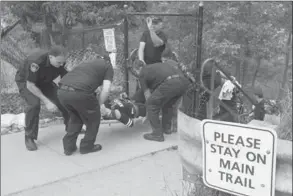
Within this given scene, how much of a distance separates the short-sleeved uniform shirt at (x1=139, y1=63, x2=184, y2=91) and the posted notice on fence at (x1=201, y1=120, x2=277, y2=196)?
279 cm

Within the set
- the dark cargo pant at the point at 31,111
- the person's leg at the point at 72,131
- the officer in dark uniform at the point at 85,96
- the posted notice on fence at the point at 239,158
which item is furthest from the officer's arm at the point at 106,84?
the posted notice on fence at the point at 239,158

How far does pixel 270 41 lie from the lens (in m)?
5.46

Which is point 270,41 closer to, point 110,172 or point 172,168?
point 172,168

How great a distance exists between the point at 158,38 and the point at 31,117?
220 centimetres

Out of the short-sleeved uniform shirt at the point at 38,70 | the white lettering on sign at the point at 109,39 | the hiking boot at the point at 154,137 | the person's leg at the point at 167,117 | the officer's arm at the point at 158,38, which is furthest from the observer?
the white lettering on sign at the point at 109,39

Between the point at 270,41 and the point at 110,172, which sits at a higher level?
the point at 270,41

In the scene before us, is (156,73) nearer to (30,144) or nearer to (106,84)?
(106,84)

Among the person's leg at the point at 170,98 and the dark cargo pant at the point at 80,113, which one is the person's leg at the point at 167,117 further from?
the dark cargo pant at the point at 80,113

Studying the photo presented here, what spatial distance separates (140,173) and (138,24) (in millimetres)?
4715

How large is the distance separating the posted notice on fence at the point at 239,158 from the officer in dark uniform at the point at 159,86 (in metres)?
2.69

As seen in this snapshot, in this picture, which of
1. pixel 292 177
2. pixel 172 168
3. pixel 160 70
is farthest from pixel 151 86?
pixel 292 177

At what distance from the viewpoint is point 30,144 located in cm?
472

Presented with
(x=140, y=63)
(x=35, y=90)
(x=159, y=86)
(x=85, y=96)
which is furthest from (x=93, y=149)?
(x=140, y=63)

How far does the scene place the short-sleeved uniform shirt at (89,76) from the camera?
4301 millimetres
